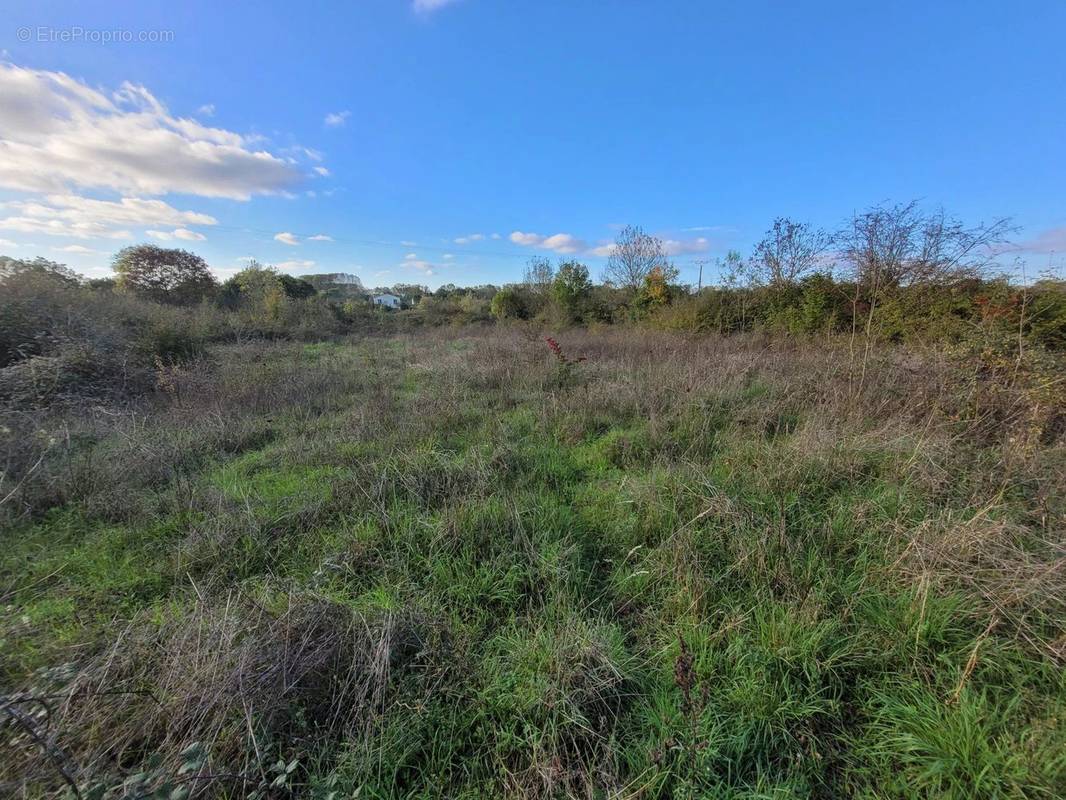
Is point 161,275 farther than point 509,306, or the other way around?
point 509,306

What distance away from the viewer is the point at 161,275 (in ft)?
67.3

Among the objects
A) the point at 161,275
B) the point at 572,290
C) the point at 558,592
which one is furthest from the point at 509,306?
the point at 558,592

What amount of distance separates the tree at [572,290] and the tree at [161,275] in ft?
60.7

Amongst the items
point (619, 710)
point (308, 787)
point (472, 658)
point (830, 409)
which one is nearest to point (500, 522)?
point (472, 658)

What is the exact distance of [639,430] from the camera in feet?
15.6

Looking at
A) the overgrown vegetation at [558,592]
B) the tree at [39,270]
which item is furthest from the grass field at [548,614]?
the tree at [39,270]

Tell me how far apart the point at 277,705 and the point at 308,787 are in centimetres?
32

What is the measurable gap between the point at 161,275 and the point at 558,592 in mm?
28385

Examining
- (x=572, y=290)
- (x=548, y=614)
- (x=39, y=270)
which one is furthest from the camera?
(x=572, y=290)

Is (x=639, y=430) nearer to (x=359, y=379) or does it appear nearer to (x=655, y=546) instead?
(x=655, y=546)

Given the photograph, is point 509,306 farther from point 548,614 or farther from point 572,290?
point 548,614

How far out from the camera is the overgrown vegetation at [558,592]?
1.41 m

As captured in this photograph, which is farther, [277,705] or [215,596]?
[215,596]

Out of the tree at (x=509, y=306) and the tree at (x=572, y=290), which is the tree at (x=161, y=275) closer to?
the tree at (x=509, y=306)
